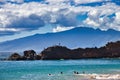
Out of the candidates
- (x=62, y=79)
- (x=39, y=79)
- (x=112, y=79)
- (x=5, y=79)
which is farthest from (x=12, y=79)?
(x=112, y=79)

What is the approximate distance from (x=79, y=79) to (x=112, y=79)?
273 inches

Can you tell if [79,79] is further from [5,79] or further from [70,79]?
[5,79]

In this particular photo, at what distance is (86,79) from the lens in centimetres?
7412

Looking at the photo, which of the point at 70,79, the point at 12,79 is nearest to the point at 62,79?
the point at 70,79

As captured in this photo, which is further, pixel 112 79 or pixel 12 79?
pixel 12 79

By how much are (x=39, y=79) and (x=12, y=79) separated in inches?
256

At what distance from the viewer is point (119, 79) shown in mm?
71000

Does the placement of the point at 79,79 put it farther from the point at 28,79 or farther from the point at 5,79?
the point at 5,79

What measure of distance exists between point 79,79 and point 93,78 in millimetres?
2889

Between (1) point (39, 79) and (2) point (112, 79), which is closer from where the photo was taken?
(2) point (112, 79)

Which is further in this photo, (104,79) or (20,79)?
(20,79)

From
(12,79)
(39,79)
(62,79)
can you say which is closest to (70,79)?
(62,79)

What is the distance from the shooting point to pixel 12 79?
79750mm

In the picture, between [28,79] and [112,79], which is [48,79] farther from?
[112,79]
